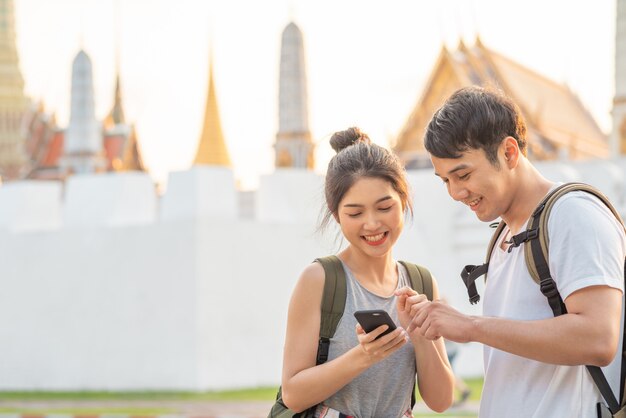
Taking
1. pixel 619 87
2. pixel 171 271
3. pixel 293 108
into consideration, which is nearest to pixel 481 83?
pixel 619 87

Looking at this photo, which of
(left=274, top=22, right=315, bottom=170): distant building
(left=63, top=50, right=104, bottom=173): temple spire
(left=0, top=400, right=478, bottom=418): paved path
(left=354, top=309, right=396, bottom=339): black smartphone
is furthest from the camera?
(left=274, top=22, right=315, bottom=170): distant building

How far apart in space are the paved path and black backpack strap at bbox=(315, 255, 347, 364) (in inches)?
218

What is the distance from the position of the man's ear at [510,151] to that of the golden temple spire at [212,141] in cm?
2079

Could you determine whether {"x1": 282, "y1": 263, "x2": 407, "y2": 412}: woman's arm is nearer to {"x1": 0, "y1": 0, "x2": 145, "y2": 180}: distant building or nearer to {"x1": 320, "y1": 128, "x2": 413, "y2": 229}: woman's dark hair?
{"x1": 320, "y1": 128, "x2": 413, "y2": 229}: woman's dark hair

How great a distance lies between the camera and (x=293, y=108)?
16.2 metres

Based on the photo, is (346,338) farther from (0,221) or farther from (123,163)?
(123,163)

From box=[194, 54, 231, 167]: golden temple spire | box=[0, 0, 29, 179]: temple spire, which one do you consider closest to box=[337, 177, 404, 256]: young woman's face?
box=[194, 54, 231, 167]: golden temple spire

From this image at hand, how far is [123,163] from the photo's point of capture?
25.0 m

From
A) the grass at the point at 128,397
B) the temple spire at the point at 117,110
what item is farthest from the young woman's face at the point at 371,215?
the temple spire at the point at 117,110

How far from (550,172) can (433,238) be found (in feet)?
5.08

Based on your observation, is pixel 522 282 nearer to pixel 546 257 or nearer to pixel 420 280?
pixel 546 257

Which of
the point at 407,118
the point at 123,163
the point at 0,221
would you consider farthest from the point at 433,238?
the point at 123,163

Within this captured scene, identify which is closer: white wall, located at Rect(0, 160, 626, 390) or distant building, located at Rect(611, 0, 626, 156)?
white wall, located at Rect(0, 160, 626, 390)

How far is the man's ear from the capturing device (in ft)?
6.40
